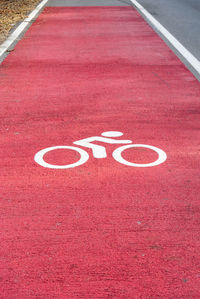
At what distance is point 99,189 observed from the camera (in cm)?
484

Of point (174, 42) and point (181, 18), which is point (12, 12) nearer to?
point (181, 18)

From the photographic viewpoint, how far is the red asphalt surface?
3.55 meters

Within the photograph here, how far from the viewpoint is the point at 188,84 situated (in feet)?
28.5

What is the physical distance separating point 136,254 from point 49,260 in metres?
0.67

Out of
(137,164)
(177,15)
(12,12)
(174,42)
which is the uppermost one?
(12,12)

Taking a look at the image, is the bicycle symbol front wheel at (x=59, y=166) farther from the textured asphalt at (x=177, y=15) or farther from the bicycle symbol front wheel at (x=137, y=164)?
the textured asphalt at (x=177, y=15)

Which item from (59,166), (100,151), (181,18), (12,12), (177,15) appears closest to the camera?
(59,166)

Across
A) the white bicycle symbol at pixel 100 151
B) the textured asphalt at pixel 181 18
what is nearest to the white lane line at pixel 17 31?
the textured asphalt at pixel 181 18

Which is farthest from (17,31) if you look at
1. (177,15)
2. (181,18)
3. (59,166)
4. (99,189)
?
(99,189)

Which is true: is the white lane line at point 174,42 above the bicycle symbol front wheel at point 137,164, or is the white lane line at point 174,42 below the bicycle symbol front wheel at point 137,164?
below

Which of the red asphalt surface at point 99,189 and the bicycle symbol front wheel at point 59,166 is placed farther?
the bicycle symbol front wheel at point 59,166

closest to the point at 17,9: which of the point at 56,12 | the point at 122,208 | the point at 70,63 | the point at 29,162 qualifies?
the point at 56,12

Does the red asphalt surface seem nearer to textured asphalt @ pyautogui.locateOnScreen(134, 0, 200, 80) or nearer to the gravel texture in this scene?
textured asphalt @ pyautogui.locateOnScreen(134, 0, 200, 80)

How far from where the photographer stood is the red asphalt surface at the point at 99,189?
3.55 metres
